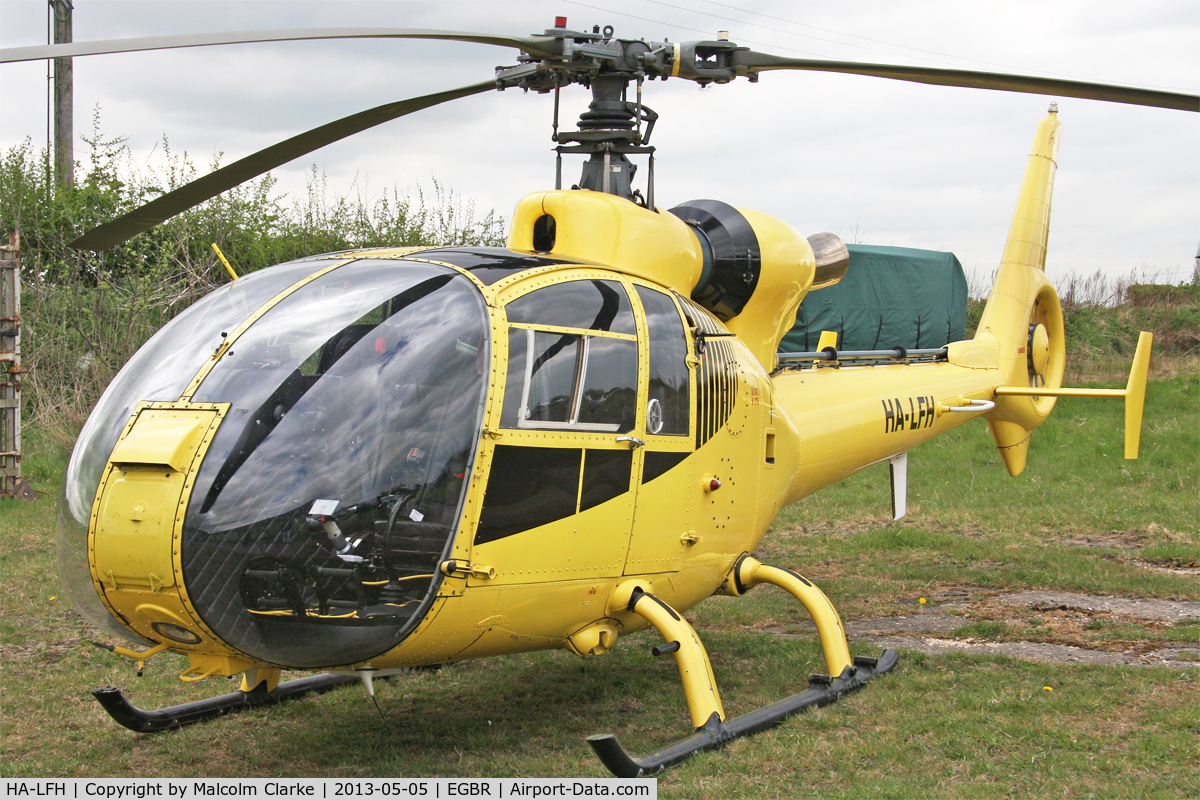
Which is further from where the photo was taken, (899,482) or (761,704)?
(899,482)

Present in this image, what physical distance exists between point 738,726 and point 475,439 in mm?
2090

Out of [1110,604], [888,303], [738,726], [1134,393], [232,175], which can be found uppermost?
[232,175]

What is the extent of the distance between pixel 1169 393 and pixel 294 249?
14.7 meters

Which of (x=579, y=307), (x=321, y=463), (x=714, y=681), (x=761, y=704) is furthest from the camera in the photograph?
(x=761, y=704)

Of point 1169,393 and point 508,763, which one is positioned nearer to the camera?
point 508,763

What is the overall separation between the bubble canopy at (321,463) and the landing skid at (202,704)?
139 centimetres

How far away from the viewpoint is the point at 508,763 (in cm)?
500

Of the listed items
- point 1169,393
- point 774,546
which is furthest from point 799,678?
point 1169,393

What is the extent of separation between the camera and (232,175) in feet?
17.9

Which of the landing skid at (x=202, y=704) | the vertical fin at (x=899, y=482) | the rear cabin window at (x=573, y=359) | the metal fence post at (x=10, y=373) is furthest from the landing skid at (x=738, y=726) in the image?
the metal fence post at (x=10, y=373)

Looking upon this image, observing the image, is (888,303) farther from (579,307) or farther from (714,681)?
(579,307)

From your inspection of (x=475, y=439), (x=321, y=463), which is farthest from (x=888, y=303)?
(x=321, y=463)

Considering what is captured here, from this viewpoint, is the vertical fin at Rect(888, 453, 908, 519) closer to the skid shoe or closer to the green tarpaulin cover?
the skid shoe

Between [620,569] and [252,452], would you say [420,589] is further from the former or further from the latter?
[620,569]
